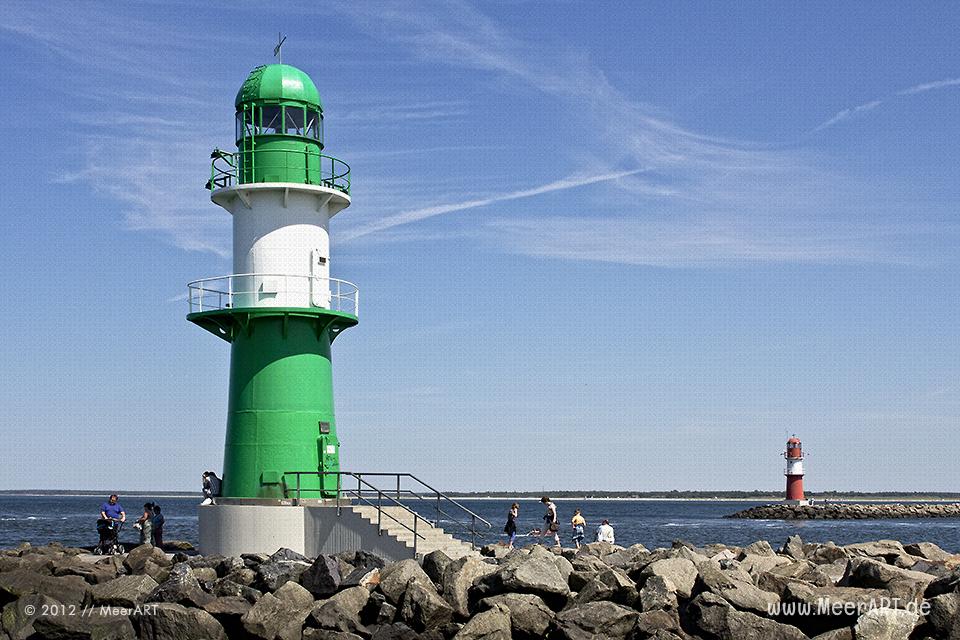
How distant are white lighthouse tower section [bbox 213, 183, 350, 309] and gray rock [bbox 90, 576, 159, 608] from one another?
571 cm

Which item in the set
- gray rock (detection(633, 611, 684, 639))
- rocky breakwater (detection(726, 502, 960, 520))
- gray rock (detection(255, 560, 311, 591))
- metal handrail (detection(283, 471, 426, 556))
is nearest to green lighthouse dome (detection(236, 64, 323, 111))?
metal handrail (detection(283, 471, 426, 556))

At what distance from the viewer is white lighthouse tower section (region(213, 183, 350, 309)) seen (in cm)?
2073

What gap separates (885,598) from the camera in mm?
14227

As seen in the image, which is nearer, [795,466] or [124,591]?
[124,591]

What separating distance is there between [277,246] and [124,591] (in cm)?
683

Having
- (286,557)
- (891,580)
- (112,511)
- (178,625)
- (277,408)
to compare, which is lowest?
(178,625)

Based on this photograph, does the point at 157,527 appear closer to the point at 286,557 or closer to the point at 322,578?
the point at 286,557

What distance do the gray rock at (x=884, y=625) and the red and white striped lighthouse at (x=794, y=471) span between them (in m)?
56.6

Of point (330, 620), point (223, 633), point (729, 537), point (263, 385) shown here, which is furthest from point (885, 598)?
point (729, 537)

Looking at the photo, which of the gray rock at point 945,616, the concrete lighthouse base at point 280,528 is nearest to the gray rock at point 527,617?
the gray rock at point 945,616

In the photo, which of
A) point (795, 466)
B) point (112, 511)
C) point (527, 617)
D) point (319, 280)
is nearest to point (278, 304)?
point (319, 280)

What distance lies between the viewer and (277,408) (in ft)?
67.5

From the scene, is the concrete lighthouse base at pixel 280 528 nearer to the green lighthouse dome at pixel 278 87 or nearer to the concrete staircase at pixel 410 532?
the concrete staircase at pixel 410 532

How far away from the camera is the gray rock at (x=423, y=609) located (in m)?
14.4
